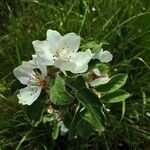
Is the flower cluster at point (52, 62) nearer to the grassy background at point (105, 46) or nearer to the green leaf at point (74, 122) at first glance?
the green leaf at point (74, 122)

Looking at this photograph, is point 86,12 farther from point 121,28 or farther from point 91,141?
point 91,141

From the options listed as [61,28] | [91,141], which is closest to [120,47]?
[61,28]

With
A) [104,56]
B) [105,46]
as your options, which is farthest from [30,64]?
[105,46]

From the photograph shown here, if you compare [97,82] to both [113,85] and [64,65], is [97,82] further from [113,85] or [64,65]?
[64,65]

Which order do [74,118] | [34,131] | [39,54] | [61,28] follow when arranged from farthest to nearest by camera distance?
[61,28] → [34,131] → [74,118] → [39,54]

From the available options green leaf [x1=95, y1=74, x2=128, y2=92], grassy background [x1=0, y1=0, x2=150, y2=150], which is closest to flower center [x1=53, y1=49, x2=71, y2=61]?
green leaf [x1=95, y1=74, x2=128, y2=92]

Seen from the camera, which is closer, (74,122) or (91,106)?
(91,106)
